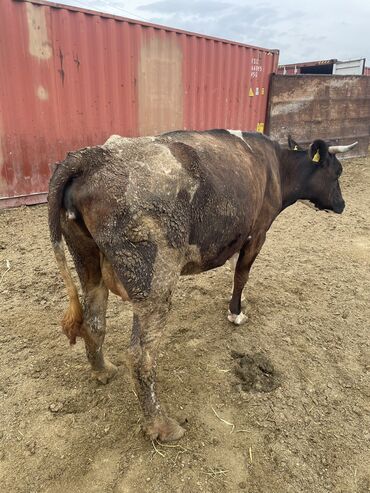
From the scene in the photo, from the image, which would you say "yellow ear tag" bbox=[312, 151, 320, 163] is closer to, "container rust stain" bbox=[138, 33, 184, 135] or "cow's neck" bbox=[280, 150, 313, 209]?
"cow's neck" bbox=[280, 150, 313, 209]

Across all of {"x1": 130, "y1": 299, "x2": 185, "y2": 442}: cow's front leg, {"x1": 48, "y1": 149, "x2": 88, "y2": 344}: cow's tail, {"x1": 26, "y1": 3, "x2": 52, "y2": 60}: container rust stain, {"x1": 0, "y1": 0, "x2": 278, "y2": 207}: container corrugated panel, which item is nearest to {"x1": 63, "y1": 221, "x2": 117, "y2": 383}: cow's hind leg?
{"x1": 48, "y1": 149, "x2": 88, "y2": 344}: cow's tail

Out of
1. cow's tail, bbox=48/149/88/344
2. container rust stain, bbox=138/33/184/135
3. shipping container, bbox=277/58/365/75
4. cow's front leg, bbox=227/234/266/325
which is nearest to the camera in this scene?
cow's tail, bbox=48/149/88/344

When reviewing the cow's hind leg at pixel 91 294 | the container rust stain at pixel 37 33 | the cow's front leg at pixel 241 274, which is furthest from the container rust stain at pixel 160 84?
the cow's hind leg at pixel 91 294

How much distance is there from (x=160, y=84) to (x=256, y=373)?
20.3 feet

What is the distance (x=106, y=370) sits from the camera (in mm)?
2873

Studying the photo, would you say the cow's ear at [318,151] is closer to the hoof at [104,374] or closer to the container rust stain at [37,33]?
the hoof at [104,374]

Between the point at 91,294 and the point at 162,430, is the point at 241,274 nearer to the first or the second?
the point at 91,294

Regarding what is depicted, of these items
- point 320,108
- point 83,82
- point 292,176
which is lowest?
point 292,176

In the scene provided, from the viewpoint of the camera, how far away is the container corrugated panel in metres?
5.80

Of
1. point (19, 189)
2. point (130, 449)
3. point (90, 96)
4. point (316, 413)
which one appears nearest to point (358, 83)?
point (90, 96)

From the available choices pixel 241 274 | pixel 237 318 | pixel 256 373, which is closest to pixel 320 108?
pixel 241 274

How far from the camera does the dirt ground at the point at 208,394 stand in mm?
2236

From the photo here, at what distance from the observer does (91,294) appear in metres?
2.62

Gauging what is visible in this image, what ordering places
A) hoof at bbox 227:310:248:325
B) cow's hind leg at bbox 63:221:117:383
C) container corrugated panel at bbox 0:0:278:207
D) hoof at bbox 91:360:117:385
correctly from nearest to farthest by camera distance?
1. cow's hind leg at bbox 63:221:117:383
2. hoof at bbox 91:360:117:385
3. hoof at bbox 227:310:248:325
4. container corrugated panel at bbox 0:0:278:207
